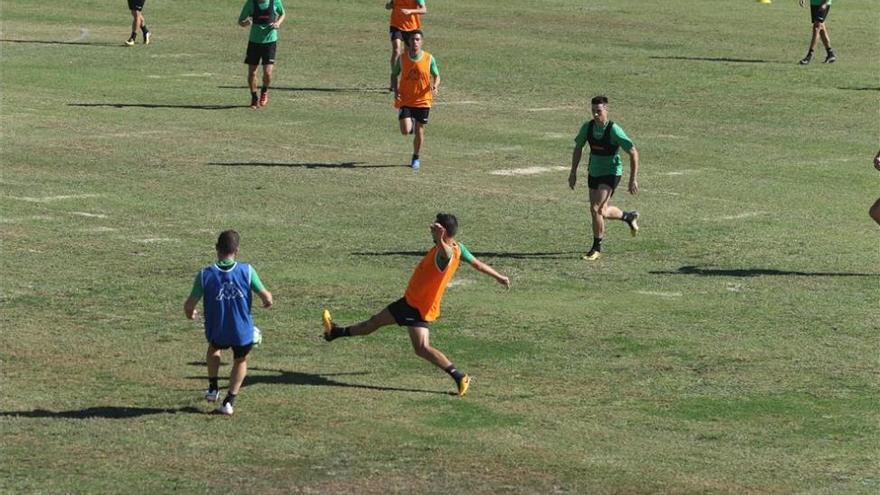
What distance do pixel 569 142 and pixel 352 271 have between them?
10.5m

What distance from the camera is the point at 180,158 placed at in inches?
1117

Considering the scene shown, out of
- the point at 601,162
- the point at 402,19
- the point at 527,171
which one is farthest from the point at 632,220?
the point at 402,19

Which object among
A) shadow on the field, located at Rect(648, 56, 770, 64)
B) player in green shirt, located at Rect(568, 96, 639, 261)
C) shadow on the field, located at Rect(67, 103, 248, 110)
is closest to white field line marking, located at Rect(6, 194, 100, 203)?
player in green shirt, located at Rect(568, 96, 639, 261)

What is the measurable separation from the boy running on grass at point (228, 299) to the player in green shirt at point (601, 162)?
767cm

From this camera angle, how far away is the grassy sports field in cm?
1422

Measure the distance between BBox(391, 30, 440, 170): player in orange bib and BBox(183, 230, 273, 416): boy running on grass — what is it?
13.0 m

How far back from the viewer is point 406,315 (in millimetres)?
16031

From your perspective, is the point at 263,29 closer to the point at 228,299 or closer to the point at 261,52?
the point at 261,52

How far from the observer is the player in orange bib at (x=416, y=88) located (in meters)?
27.6

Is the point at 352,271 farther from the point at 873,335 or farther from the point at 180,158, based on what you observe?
the point at 180,158

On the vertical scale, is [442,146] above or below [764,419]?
below

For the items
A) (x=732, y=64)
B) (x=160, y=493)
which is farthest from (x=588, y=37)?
(x=160, y=493)

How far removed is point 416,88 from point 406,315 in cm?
1203

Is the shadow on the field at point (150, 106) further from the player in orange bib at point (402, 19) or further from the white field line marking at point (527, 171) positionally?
the white field line marking at point (527, 171)
